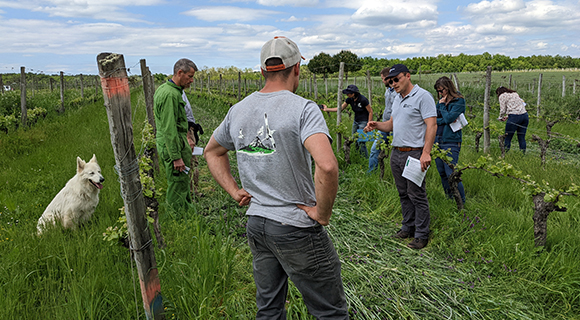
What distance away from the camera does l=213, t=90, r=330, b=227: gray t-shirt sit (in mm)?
1560

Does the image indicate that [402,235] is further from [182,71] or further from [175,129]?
[182,71]

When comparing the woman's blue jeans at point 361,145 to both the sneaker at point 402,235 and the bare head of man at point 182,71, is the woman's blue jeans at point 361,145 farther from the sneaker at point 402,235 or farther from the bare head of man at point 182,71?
the bare head of man at point 182,71

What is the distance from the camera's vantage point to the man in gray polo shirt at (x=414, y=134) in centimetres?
364

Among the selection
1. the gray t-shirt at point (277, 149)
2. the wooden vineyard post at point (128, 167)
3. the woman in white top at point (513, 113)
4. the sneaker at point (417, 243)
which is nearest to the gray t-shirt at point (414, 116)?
→ the sneaker at point (417, 243)

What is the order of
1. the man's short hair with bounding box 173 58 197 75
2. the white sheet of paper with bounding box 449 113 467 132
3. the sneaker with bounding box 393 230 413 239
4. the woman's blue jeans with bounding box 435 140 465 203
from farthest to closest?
the woman's blue jeans with bounding box 435 140 465 203 < the white sheet of paper with bounding box 449 113 467 132 < the man's short hair with bounding box 173 58 197 75 < the sneaker with bounding box 393 230 413 239

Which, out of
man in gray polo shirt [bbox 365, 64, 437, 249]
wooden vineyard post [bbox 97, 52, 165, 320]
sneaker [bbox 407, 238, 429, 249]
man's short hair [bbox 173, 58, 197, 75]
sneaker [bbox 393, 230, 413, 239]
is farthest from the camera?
man's short hair [bbox 173, 58, 197, 75]

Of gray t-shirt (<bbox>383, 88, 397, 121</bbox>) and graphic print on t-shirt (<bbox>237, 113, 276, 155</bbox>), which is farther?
gray t-shirt (<bbox>383, 88, 397, 121</bbox>)

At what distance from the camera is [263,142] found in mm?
1648

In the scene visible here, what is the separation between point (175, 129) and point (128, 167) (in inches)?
88.8

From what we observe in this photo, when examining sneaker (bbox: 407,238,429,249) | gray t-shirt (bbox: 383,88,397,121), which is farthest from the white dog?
gray t-shirt (bbox: 383,88,397,121)

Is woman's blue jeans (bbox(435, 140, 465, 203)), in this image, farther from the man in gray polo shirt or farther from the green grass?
the man in gray polo shirt

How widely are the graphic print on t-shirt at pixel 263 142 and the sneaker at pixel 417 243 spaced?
2.79 meters

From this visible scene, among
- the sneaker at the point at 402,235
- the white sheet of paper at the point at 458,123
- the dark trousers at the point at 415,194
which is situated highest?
the white sheet of paper at the point at 458,123

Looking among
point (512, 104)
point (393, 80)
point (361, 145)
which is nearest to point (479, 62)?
point (512, 104)
